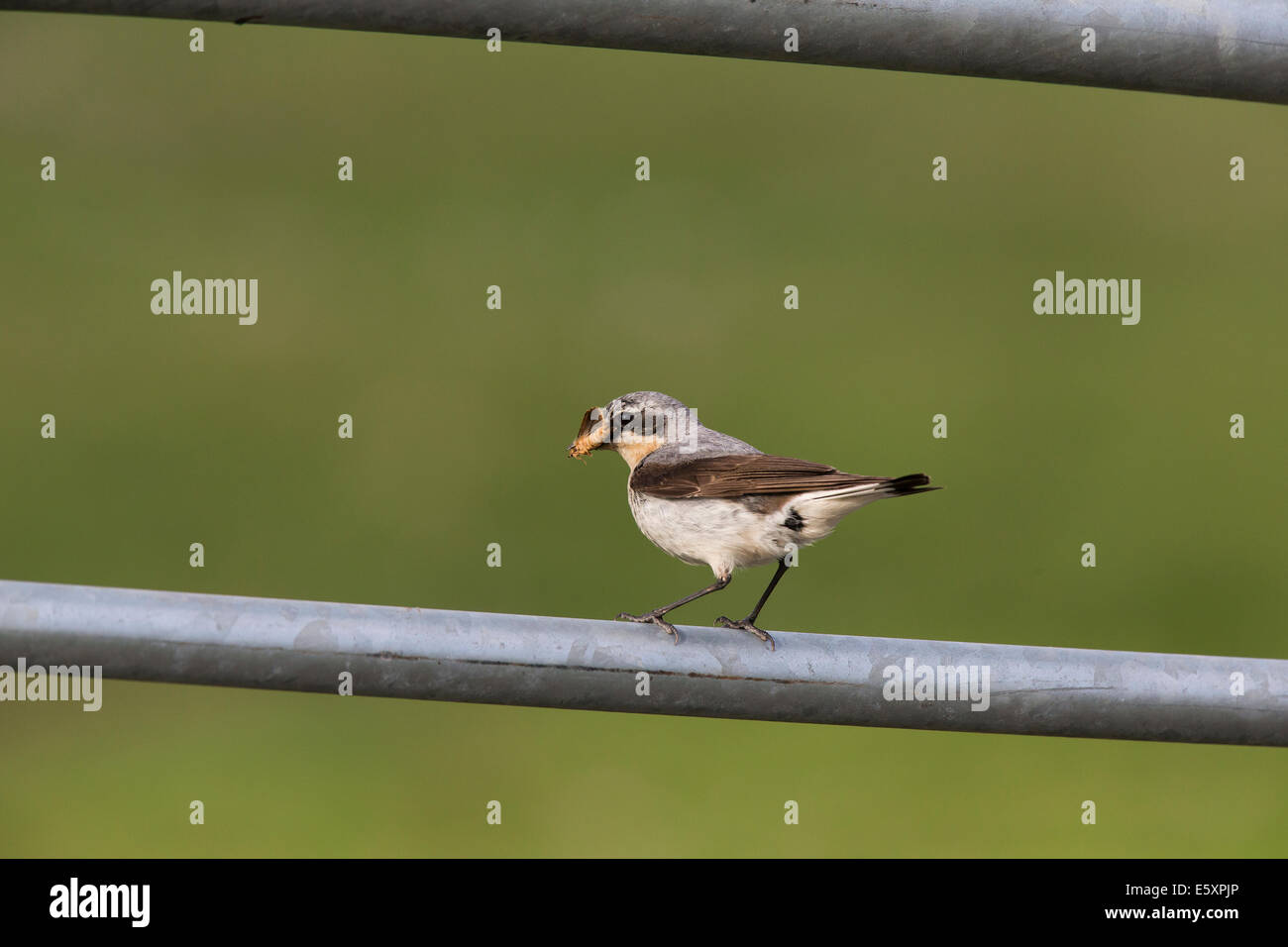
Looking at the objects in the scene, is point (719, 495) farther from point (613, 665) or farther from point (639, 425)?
point (613, 665)

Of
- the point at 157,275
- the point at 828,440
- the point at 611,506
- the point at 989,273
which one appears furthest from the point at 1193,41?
the point at 157,275

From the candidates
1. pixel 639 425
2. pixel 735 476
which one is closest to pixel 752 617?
pixel 735 476

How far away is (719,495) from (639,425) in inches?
21.9

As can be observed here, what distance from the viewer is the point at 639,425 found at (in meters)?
4.68

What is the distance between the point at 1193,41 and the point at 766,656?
1.12m

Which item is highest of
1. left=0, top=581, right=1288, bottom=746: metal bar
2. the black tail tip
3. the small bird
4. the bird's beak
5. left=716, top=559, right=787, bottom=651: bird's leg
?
the bird's beak

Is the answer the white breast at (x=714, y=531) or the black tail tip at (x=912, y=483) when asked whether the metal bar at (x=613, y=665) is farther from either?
the white breast at (x=714, y=531)

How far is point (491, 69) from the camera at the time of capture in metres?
9.14

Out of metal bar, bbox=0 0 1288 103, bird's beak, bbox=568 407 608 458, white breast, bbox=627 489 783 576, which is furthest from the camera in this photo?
bird's beak, bbox=568 407 608 458

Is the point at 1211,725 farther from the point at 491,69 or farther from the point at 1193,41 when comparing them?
the point at 491,69

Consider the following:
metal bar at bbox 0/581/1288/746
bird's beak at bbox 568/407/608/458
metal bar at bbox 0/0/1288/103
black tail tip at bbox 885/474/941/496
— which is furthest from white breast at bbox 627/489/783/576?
metal bar at bbox 0/0/1288/103

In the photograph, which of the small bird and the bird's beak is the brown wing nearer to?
the small bird

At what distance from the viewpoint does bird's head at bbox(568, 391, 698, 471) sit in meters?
4.59

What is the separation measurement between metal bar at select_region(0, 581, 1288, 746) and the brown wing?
1765 mm
